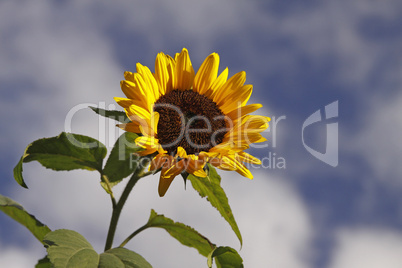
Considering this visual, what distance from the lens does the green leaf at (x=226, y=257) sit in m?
2.64

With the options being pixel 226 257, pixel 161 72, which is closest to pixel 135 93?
pixel 161 72

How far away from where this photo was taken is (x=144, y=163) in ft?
8.82

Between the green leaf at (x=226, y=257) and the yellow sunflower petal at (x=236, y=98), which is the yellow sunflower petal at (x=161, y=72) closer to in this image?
the yellow sunflower petal at (x=236, y=98)

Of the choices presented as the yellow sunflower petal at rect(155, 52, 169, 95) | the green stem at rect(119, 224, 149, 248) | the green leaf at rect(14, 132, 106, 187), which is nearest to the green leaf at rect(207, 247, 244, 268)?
the green stem at rect(119, 224, 149, 248)

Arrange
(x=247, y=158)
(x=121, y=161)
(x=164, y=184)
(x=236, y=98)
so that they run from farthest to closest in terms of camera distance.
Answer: (x=236, y=98), (x=121, y=161), (x=247, y=158), (x=164, y=184)

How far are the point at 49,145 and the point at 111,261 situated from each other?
902 mm

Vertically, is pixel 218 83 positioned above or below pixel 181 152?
above

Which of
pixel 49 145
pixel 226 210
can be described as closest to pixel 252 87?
pixel 226 210

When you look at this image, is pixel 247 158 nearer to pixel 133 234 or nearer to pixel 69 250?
pixel 133 234

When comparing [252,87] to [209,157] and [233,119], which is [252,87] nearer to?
[233,119]

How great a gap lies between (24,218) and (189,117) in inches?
48.3

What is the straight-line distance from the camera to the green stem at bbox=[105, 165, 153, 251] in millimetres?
2623

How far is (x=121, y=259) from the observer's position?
2336mm

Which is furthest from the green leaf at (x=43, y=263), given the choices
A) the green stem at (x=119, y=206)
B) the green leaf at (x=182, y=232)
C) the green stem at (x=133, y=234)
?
the green leaf at (x=182, y=232)
